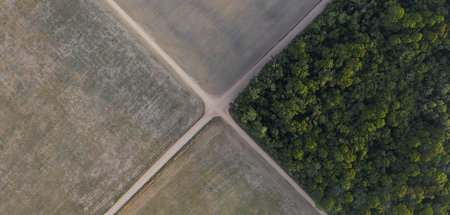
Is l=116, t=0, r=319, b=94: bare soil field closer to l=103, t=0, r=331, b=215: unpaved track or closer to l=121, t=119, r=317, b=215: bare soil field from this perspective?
l=103, t=0, r=331, b=215: unpaved track

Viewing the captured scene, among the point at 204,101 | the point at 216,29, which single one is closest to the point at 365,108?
the point at 204,101

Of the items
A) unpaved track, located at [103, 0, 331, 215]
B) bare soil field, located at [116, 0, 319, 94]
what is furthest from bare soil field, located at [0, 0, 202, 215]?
bare soil field, located at [116, 0, 319, 94]

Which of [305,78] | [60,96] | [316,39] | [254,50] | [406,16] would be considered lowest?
[406,16]

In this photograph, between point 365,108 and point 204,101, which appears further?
point 204,101

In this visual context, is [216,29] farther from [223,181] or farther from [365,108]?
[365,108]

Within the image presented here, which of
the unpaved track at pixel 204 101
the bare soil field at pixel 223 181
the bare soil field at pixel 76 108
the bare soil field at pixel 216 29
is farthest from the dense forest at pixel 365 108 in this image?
the bare soil field at pixel 76 108

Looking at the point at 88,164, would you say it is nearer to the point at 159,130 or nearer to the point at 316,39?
the point at 159,130

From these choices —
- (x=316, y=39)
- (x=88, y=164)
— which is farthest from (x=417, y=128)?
(x=88, y=164)
